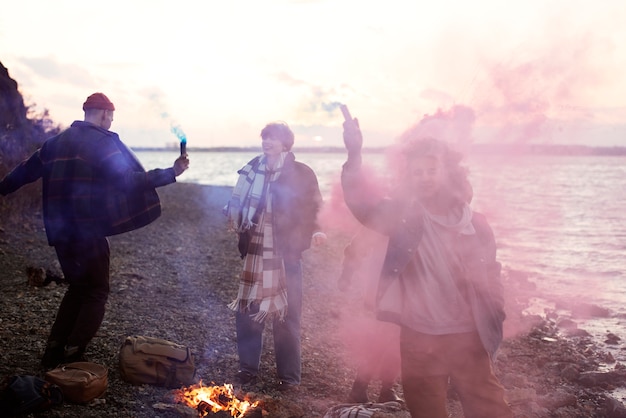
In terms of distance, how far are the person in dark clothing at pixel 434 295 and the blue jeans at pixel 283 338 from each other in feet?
5.87

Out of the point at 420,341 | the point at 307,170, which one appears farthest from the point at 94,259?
the point at 420,341

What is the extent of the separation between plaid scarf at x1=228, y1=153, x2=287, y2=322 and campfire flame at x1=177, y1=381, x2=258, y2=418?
798 millimetres

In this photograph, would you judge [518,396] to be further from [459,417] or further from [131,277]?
[131,277]

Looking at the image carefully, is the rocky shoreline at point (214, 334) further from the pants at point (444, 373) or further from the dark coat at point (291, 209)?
the dark coat at point (291, 209)

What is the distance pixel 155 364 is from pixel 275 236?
1.45 metres

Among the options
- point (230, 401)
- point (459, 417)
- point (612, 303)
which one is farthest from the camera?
Answer: point (612, 303)

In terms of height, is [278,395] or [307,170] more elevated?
[307,170]

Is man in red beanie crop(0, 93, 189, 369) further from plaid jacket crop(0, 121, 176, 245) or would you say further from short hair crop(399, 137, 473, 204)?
short hair crop(399, 137, 473, 204)

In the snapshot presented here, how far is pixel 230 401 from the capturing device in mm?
4320

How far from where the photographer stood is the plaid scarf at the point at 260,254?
508 cm

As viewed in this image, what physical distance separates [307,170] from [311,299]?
474 centimetres

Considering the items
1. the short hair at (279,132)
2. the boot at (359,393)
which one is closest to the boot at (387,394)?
the boot at (359,393)

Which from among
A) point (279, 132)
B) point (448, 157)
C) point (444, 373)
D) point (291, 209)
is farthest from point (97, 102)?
point (444, 373)

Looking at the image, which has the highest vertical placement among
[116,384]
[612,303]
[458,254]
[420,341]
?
[458,254]
